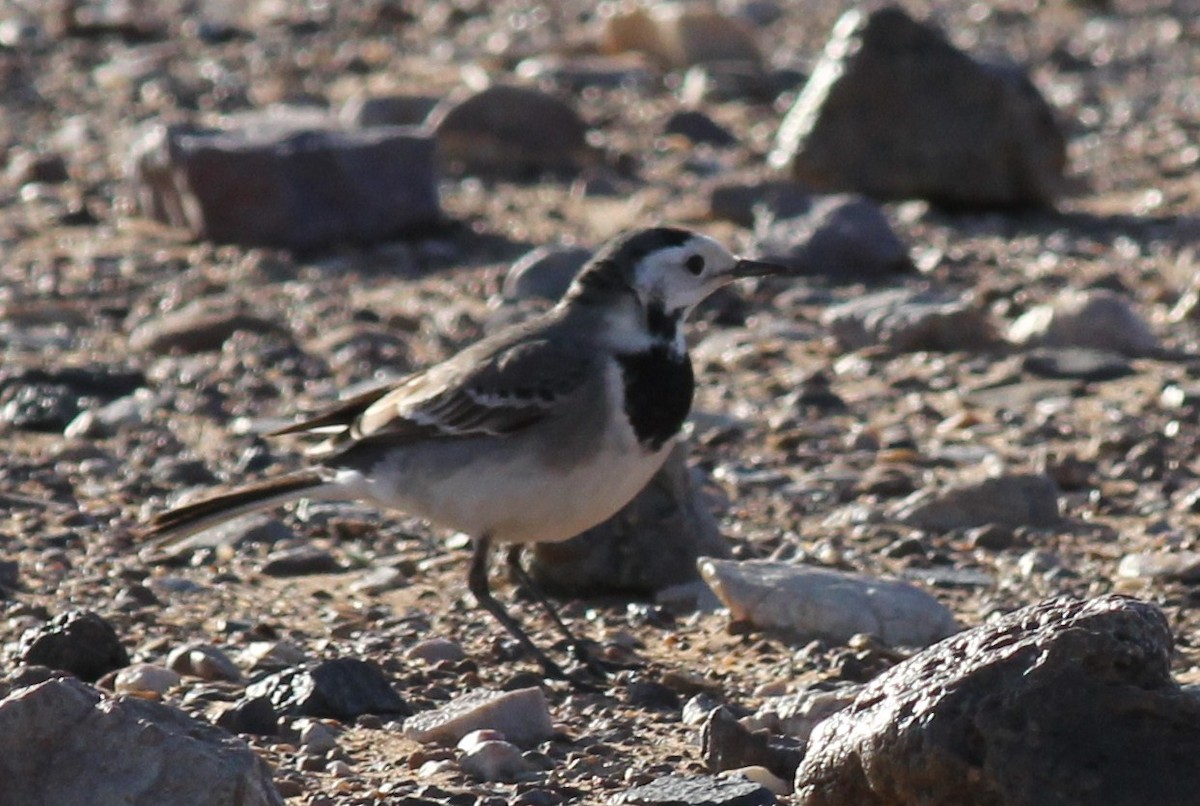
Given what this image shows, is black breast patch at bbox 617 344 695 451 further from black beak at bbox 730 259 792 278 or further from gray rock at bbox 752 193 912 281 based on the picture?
gray rock at bbox 752 193 912 281

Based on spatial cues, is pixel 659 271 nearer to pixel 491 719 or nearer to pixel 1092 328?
pixel 491 719

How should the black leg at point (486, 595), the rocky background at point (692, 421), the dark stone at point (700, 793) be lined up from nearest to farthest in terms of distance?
the rocky background at point (692, 421), the dark stone at point (700, 793), the black leg at point (486, 595)

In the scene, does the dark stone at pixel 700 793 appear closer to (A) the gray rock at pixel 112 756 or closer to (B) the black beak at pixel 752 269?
(A) the gray rock at pixel 112 756

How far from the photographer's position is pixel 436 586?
689cm

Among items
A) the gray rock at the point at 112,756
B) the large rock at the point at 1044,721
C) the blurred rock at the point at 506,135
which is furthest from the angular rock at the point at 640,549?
the blurred rock at the point at 506,135

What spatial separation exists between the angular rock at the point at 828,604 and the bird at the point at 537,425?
0.40 m

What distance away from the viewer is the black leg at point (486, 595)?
6246 mm

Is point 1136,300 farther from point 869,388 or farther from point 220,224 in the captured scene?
point 220,224

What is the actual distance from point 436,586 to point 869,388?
2.60 m

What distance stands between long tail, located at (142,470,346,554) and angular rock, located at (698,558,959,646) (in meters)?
1.16

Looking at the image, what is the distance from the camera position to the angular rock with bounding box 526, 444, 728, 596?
6.73 metres

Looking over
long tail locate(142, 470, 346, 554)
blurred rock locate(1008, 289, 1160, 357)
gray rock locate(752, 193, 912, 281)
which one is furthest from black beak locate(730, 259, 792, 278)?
gray rock locate(752, 193, 912, 281)

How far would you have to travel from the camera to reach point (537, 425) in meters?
6.22

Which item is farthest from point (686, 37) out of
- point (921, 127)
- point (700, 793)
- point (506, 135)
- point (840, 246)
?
point (700, 793)
